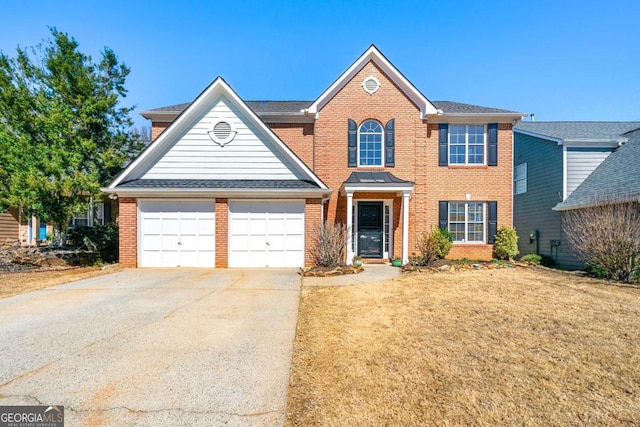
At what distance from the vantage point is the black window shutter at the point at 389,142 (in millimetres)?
13773

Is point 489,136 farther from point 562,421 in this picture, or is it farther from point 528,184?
point 562,421

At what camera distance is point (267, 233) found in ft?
40.4

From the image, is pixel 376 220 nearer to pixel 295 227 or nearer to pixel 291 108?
pixel 295 227

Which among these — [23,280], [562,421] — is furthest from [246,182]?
[562,421]

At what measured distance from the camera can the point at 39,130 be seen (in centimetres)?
1326

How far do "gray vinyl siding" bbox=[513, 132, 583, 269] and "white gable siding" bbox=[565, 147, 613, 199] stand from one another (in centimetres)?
37

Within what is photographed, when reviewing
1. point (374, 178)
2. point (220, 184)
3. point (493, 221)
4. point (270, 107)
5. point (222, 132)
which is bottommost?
point (493, 221)

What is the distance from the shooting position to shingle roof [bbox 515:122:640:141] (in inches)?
630

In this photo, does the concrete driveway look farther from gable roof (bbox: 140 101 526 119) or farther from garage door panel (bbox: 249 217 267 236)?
gable roof (bbox: 140 101 526 119)

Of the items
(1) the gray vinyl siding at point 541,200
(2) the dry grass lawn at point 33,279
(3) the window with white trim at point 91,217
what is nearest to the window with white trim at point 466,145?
(1) the gray vinyl siding at point 541,200

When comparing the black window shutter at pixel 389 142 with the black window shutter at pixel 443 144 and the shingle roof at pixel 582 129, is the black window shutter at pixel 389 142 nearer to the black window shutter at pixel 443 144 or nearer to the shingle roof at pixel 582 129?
the black window shutter at pixel 443 144

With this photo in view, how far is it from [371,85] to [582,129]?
1210 centimetres

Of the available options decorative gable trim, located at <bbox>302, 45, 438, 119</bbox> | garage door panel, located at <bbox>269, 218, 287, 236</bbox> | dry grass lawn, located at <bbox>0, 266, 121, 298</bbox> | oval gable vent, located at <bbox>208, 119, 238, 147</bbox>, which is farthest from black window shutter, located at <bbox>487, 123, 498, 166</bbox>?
dry grass lawn, located at <bbox>0, 266, 121, 298</bbox>
